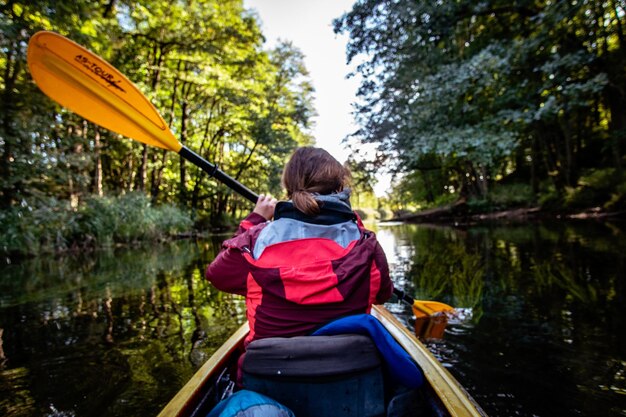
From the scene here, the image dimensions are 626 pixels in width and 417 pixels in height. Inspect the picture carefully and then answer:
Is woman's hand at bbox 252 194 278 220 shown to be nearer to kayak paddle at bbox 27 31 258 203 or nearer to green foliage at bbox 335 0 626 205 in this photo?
kayak paddle at bbox 27 31 258 203

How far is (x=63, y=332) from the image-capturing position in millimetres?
3707

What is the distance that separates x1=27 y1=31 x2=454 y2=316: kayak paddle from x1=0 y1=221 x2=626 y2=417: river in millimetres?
795

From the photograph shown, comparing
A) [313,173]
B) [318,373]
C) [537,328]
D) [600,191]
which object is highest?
[600,191]

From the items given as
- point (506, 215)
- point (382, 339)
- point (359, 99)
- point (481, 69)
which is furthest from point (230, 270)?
point (506, 215)

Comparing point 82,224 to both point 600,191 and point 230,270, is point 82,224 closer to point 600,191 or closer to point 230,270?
point 230,270

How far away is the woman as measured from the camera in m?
1.27

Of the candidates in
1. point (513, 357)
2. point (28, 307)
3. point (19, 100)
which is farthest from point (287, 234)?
point (19, 100)

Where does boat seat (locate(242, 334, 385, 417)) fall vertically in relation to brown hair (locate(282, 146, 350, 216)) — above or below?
below

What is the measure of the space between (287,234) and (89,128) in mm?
15801

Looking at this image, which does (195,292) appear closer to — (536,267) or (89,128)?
(536,267)

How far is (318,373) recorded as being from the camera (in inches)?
46.7

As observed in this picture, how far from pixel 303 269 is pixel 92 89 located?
3039 millimetres

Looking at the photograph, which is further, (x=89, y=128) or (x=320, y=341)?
(x=89, y=128)

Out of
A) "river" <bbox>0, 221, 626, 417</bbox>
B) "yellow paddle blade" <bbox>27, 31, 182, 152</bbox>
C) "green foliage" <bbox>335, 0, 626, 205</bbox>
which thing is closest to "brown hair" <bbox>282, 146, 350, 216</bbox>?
"river" <bbox>0, 221, 626, 417</bbox>
